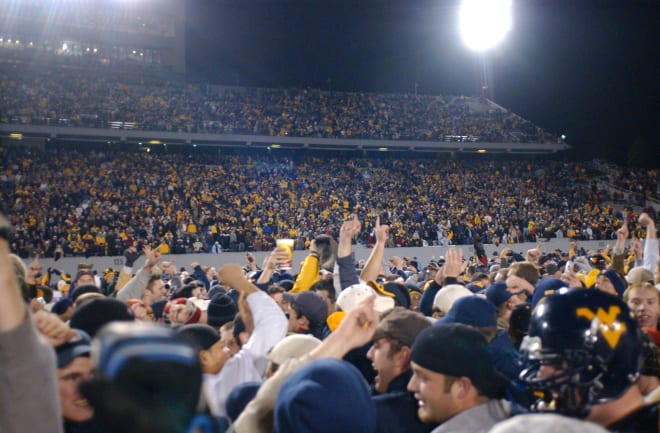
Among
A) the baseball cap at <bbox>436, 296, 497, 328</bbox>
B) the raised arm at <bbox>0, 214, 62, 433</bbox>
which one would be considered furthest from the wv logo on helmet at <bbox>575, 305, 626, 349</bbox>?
the raised arm at <bbox>0, 214, 62, 433</bbox>

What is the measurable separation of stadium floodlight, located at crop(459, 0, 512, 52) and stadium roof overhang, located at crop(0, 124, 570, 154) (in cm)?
832

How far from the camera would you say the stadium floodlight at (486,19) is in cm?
2978

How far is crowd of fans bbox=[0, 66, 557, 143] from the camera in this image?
33.5 m

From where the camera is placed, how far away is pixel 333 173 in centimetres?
3544

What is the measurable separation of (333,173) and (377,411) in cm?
3282

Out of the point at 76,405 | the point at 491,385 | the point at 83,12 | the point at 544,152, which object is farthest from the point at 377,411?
the point at 83,12

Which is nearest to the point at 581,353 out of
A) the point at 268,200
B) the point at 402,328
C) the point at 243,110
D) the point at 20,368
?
the point at 402,328

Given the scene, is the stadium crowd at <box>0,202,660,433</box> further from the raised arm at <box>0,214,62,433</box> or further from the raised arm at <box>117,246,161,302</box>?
the raised arm at <box>117,246,161,302</box>

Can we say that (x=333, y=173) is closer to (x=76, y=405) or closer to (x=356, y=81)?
(x=356, y=81)

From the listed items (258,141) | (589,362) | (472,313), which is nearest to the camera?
(589,362)

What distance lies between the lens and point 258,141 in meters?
35.1

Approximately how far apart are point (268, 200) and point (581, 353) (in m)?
28.8

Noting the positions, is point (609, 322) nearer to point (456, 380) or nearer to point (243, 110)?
point (456, 380)

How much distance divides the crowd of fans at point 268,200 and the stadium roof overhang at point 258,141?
2.62 feet
